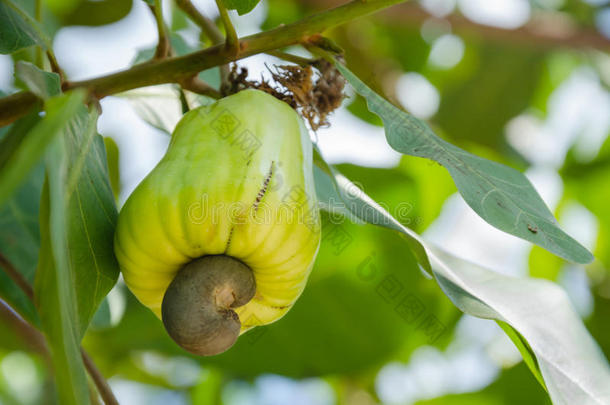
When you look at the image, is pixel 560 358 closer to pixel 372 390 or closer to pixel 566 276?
pixel 372 390

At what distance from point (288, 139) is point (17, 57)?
41.5 inches

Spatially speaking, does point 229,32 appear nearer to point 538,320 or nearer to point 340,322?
point 538,320

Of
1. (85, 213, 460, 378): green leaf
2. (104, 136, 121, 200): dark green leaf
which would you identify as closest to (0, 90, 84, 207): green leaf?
(85, 213, 460, 378): green leaf

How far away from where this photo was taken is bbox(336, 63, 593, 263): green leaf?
0.89m

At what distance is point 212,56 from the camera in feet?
3.27

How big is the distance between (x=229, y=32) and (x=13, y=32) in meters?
0.31

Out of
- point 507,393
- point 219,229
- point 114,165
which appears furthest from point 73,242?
point 507,393

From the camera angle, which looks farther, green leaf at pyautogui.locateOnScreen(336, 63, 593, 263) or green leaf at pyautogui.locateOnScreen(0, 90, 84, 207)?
green leaf at pyautogui.locateOnScreen(336, 63, 593, 263)

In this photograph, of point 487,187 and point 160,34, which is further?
point 160,34

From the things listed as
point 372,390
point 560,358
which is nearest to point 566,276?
point 372,390

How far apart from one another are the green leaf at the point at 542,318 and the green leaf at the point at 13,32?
66cm

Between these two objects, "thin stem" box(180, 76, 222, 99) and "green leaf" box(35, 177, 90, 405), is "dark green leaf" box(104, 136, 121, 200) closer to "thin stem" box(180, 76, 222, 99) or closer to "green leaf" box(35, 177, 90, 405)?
"thin stem" box(180, 76, 222, 99)

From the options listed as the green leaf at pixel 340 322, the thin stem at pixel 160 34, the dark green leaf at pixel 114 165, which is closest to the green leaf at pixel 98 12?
the dark green leaf at pixel 114 165

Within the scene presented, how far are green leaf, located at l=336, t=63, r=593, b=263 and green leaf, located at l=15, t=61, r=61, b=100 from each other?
1.25 feet
